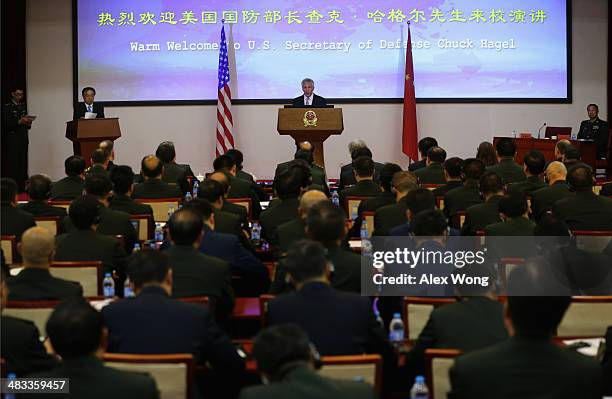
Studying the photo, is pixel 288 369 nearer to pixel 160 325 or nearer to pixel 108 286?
pixel 160 325

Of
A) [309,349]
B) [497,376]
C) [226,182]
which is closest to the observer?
[309,349]

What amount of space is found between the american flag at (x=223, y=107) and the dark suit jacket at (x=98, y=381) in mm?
11015

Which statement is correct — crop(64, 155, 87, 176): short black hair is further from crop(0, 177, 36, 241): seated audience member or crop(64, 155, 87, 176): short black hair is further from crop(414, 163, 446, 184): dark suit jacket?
crop(414, 163, 446, 184): dark suit jacket

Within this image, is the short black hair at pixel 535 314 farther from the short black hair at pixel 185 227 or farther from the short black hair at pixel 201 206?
the short black hair at pixel 201 206

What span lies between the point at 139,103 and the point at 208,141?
1.21m

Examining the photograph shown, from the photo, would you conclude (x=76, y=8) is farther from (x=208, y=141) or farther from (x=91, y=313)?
(x=91, y=313)

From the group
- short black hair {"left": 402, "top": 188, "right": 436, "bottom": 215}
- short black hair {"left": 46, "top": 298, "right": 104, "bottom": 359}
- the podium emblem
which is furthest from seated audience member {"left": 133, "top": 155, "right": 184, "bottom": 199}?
short black hair {"left": 46, "top": 298, "right": 104, "bottom": 359}

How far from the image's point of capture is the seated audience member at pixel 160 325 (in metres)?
3.82

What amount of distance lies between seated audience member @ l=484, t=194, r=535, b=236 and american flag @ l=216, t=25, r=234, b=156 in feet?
27.0

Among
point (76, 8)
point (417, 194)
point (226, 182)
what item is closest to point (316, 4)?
point (76, 8)

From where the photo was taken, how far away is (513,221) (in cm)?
617

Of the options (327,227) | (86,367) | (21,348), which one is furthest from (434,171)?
A: (86,367)

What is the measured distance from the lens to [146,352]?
3.82 m

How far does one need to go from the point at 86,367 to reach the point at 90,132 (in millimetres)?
10307
